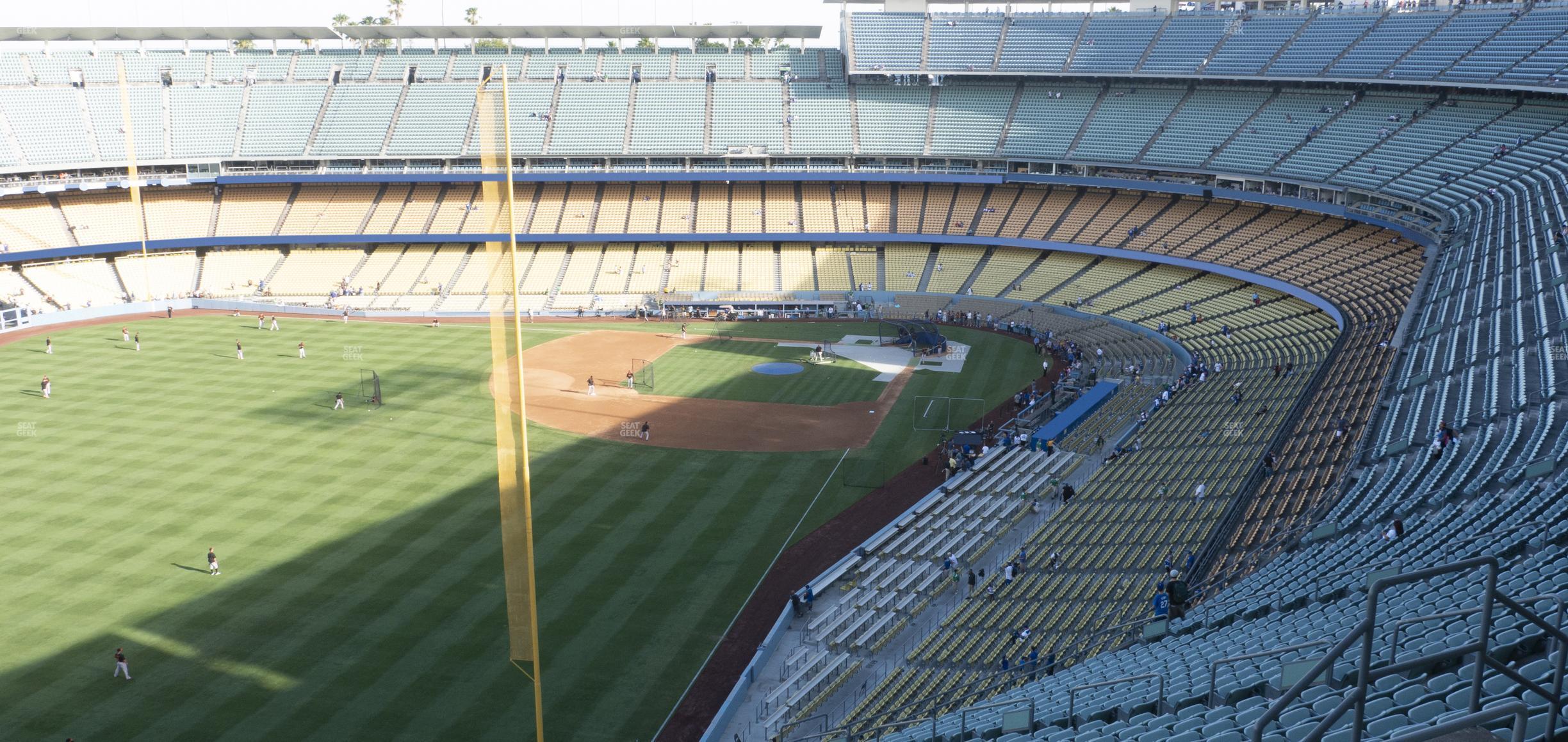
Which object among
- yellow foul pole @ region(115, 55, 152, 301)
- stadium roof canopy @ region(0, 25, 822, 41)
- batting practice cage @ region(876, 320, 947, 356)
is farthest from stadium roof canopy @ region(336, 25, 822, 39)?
batting practice cage @ region(876, 320, 947, 356)

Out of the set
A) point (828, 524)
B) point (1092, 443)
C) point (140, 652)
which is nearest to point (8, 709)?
point (140, 652)

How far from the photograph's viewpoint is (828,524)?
3259cm

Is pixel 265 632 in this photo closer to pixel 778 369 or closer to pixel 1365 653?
pixel 1365 653

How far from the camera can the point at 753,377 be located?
5019cm

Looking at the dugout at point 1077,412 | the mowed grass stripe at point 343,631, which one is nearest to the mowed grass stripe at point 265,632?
the mowed grass stripe at point 343,631

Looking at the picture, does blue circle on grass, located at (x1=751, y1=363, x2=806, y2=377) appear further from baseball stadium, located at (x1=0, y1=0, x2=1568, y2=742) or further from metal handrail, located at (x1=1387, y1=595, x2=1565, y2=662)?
metal handrail, located at (x1=1387, y1=595, x2=1565, y2=662)

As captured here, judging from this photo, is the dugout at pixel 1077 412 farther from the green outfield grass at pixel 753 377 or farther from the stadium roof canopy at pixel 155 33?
the stadium roof canopy at pixel 155 33

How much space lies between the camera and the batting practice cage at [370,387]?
4384cm

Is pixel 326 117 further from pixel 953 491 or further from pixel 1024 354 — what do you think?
pixel 953 491

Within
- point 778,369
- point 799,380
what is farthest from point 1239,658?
point 778,369

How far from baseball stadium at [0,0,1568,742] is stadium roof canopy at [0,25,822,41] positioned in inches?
17.3

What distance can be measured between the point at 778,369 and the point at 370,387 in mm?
17737

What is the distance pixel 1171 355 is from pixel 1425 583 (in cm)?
3534

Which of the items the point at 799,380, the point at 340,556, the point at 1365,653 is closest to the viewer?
the point at 1365,653
